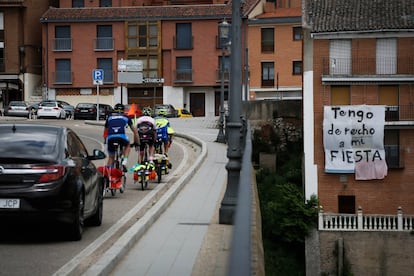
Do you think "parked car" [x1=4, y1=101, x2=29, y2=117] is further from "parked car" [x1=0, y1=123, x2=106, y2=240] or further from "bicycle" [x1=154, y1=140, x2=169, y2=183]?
"parked car" [x1=0, y1=123, x2=106, y2=240]

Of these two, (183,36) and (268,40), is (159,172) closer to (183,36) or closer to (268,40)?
(183,36)

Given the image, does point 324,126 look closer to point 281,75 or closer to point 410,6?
point 410,6

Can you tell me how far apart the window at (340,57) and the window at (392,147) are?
4.81 metres

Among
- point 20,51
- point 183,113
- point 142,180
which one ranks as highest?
point 20,51

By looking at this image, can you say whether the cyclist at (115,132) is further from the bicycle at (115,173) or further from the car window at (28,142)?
the car window at (28,142)

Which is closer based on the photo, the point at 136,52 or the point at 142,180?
the point at 142,180

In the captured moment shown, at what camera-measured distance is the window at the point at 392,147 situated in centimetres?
4956

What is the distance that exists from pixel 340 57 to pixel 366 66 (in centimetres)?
179

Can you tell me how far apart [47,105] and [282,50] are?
2393 cm

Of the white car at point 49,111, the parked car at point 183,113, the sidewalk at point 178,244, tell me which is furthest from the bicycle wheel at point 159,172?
the parked car at point 183,113

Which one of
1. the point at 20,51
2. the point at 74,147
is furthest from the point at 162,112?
the point at 74,147

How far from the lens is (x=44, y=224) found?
9.82 metres

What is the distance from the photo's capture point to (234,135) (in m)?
13.1

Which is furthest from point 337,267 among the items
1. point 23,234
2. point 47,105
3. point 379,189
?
point 23,234
